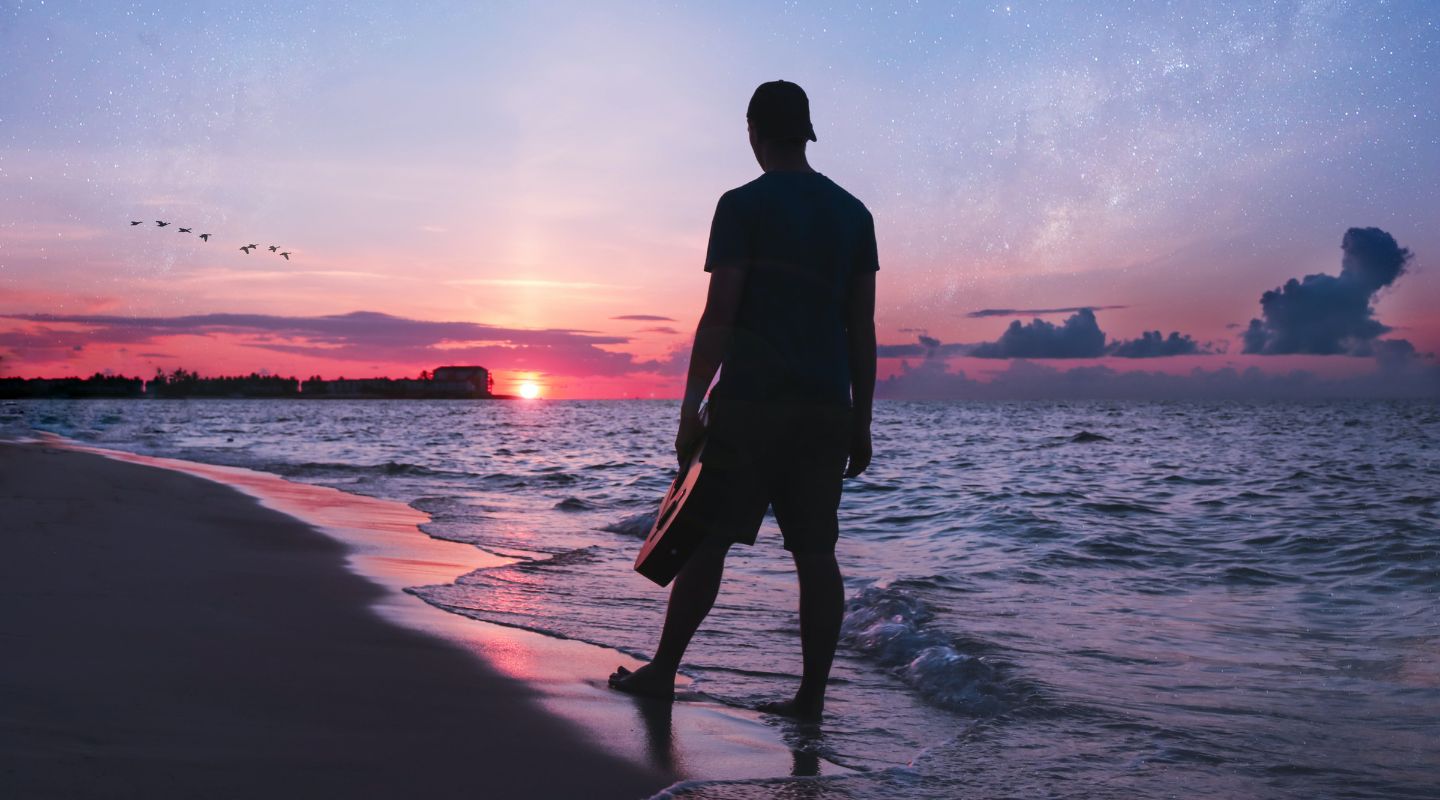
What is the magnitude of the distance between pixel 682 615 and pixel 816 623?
17.1 inches

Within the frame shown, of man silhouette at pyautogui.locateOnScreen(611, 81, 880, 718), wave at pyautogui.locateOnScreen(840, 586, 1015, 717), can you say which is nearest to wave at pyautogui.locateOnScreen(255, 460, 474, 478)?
wave at pyautogui.locateOnScreen(840, 586, 1015, 717)

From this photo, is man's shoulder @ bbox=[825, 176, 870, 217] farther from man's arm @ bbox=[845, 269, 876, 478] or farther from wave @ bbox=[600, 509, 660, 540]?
wave @ bbox=[600, 509, 660, 540]

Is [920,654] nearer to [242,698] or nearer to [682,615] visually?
[682,615]

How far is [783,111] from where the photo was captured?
320cm

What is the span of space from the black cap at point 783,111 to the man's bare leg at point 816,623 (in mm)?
1323

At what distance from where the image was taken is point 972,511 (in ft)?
35.4

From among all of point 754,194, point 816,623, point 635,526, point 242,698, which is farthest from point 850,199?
point 635,526

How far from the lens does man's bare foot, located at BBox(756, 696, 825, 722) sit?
10.6ft

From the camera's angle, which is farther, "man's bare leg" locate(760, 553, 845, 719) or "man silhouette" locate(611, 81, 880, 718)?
"man's bare leg" locate(760, 553, 845, 719)

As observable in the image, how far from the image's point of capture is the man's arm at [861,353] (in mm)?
3191

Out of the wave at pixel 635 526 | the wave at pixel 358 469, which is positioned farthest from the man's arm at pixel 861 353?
the wave at pixel 358 469

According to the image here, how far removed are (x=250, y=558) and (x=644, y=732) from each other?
359cm

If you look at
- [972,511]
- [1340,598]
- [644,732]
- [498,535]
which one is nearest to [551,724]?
[644,732]

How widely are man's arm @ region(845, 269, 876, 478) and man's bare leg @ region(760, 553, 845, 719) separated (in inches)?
12.7
